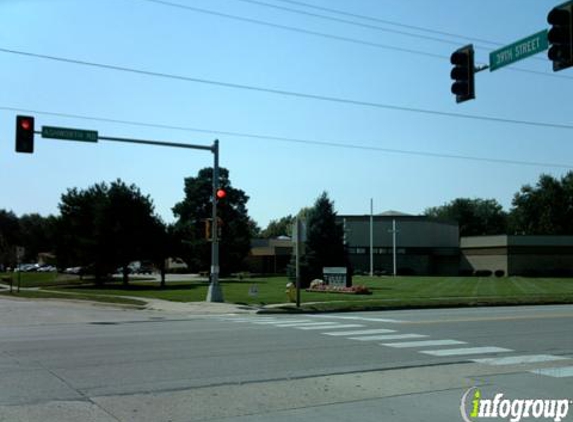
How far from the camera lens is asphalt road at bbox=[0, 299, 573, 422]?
8.04 meters

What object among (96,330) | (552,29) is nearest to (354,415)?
(552,29)

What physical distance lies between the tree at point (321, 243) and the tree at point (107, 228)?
14.1 metres

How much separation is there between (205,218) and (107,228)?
24342 millimetres

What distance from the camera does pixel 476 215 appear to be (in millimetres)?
147875

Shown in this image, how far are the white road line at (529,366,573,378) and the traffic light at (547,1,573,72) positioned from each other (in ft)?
19.0

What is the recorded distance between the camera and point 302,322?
20.1 meters

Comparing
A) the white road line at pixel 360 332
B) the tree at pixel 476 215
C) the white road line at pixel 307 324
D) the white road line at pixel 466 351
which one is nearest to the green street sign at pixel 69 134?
the white road line at pixel 307 324

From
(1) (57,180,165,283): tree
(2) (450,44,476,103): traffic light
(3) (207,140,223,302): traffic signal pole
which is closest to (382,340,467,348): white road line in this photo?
(2) (450,44,476,103): traffic light

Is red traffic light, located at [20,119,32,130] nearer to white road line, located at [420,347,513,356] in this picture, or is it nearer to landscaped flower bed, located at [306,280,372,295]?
white road line, located at [420,347,513,356]

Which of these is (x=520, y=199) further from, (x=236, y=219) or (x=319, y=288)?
(x=319, y=288)

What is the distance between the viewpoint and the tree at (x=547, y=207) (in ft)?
378

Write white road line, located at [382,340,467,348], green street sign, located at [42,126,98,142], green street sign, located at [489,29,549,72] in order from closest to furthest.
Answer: white road line, located at [382,340,467,348] → green street sign, located at [489,29,549,72] → green street sign, located at [42,126,98,142]

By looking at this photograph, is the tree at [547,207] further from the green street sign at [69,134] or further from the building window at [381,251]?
the green street sign at [69,134]

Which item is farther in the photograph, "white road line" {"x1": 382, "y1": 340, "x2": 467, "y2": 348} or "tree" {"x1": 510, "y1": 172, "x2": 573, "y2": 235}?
"tree" {"x1": 510, "y1": 172, "x2": 573, "y2": 235}
